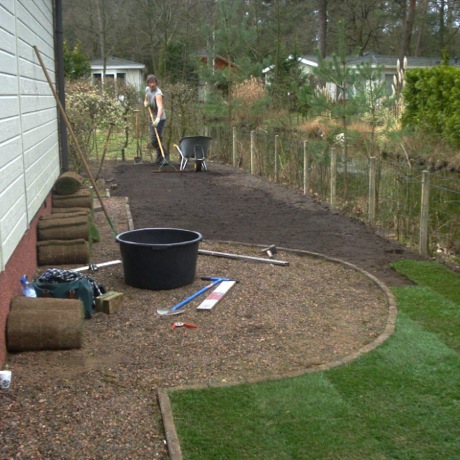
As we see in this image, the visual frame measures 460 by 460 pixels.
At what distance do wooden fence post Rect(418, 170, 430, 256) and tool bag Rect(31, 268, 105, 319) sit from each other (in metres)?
3.91

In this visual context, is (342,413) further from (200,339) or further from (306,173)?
(306,173)

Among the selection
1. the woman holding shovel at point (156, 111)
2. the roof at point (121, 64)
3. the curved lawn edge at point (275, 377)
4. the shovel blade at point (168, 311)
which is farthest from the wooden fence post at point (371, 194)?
the roof at point (121, 64)

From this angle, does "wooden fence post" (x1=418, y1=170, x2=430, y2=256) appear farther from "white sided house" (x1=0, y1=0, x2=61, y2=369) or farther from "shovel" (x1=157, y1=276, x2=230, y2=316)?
"white sided house" (x1=0, y1=0, x2=61, y2=369)

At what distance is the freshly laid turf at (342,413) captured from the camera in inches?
128

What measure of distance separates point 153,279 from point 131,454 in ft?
9.08

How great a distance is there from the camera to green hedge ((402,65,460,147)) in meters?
13.8

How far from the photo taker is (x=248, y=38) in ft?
57.1

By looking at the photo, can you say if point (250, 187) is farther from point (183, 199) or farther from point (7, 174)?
point (7, 174)

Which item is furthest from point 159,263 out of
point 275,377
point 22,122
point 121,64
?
point 121,64

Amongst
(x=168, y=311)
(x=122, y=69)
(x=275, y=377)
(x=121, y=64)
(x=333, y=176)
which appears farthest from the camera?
(x=122, y=69)

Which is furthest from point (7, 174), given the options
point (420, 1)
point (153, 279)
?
point (420, 1)

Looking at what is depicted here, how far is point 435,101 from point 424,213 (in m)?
8.80

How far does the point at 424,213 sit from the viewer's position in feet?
24.4

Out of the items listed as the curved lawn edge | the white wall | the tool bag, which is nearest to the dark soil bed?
the curved lawn edge
